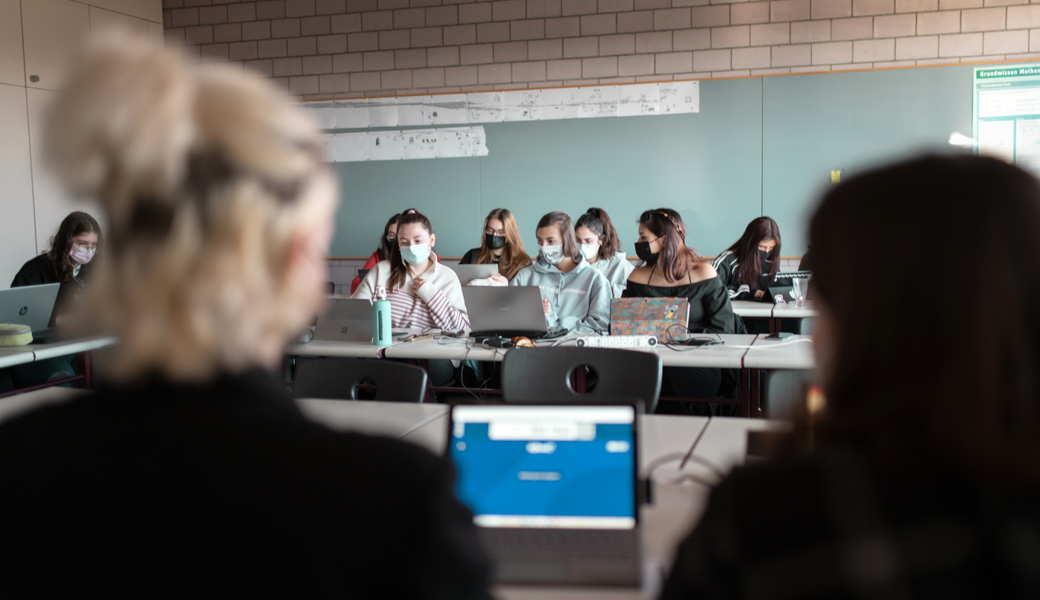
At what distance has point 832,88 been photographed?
5535mm

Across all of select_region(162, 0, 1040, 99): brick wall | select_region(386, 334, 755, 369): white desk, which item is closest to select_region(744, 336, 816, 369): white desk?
select_region(386, 334, 755, 369): white desk

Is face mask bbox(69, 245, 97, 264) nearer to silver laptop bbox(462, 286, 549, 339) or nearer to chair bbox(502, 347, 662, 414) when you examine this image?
silver laptop bbox(462, 286, 549, 339)

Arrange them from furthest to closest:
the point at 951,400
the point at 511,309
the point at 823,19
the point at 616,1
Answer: the point at 616,1
the point at 823,19
the point at 511,309
the point at 951,400

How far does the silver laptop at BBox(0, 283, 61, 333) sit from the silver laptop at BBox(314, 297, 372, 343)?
1.32 m

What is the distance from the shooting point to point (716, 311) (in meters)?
3.68

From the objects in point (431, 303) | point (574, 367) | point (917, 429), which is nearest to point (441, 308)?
point (431, 303)

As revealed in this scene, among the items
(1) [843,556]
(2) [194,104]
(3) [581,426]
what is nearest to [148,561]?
(2) [194,104]

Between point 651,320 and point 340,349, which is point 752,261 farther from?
point 340,349

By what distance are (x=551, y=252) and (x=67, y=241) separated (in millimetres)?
2649

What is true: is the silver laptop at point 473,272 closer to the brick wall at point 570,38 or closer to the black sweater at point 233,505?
the brick wall at point 570,38

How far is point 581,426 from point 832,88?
202 inches

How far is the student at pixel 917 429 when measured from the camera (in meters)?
0.58

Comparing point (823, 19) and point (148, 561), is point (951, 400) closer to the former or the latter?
point (148, 561)

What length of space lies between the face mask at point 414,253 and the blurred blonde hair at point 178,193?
129 inches
